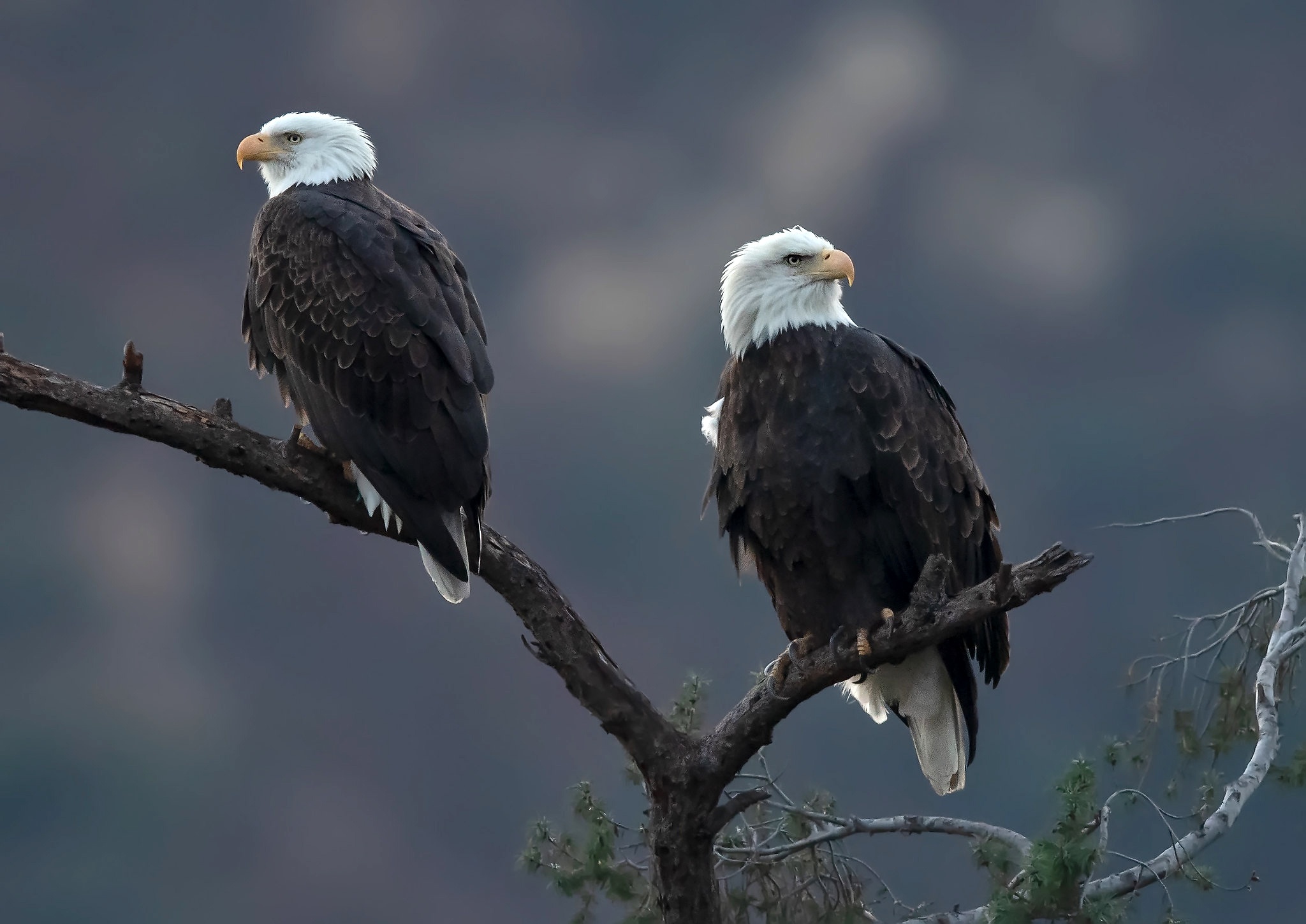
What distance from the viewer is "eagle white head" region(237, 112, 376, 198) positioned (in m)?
5.44

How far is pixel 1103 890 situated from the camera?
188 inches

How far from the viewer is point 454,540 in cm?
457

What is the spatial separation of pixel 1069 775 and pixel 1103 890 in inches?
30.0

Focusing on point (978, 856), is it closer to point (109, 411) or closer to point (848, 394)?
point (848, 394)

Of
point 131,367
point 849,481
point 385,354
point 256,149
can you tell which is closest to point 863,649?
point 849,481

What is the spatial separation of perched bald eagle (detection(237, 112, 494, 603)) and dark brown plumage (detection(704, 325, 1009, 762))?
0.86 m

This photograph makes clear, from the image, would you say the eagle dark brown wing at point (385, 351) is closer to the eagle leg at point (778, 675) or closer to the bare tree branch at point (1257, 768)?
the eagle leg at point (778, 675)

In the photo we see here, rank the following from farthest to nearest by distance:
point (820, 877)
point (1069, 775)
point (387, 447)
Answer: point (820, 877), point (387, 447), point (1069, 775)

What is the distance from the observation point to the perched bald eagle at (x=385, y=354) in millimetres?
4602

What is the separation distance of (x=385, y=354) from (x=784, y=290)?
134 cm

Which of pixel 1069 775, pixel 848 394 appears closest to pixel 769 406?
pixel 848 394

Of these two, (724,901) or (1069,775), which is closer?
(1069,775)

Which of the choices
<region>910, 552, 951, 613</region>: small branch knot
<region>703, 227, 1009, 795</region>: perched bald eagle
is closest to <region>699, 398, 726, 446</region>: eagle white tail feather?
<region>703, 227, 1009, 795</region>: perched bald eagle

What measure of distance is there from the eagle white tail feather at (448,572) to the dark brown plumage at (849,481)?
87cm
